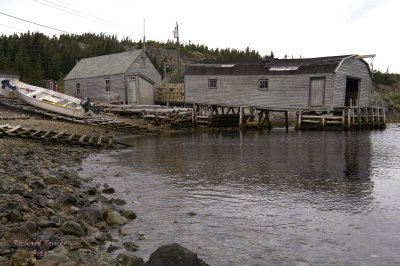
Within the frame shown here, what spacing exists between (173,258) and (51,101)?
25303 millimetres

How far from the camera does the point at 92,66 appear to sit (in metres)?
44.8

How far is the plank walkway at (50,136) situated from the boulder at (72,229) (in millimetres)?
11228

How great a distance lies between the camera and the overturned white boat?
25.7 m

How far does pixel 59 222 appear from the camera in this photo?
6.18 metres

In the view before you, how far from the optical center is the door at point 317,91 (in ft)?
98.3

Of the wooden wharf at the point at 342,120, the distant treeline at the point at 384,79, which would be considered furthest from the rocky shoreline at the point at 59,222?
the distant treeline at the point at 384,79

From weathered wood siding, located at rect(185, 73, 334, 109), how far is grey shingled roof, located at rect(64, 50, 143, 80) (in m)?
7.85

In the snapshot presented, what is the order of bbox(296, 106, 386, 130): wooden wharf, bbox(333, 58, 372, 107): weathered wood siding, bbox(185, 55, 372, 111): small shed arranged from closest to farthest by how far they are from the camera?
bbox(333, 58, 372, 107): weathered wood siding < bbox(185, 55, 372, 111): small shed < bbox(296, 106, 386, 130): wooden wharf

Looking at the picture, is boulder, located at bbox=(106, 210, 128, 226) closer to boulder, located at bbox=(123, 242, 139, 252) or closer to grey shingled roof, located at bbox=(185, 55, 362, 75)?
boulder, located at bbox=(123, 242, 139, 252)

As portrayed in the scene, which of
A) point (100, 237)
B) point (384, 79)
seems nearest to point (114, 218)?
point (100, 237)

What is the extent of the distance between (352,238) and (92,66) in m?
42.9

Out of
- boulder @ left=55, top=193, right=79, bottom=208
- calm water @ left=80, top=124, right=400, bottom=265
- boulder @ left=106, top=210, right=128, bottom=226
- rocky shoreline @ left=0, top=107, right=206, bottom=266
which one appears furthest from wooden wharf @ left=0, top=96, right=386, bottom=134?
boulder @ left=106, top=210, right=128, bottom=226

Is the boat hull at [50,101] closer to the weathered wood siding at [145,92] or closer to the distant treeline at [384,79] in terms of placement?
the weathered wood siding at [145,92]

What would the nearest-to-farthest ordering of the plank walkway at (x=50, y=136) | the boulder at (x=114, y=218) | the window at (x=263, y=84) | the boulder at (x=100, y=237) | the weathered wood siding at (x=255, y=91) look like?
the boulder at (x=100, y=237) < the boulder at (x=114, y=218) < the plank walkway at (x=50, y=136) < the weathered wood siding at (x=255, y=91) < the window at (x=263, y=84)
